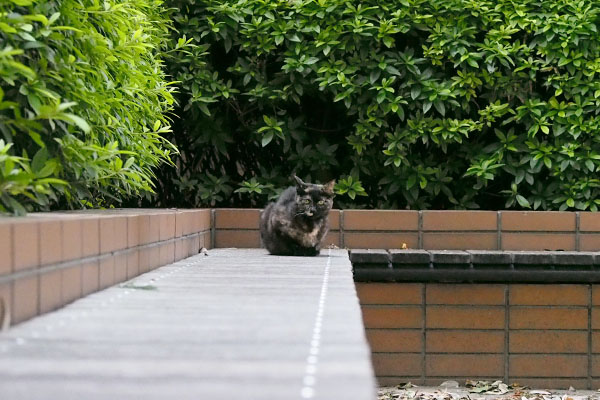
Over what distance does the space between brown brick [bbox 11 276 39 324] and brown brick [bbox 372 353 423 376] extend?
347cm

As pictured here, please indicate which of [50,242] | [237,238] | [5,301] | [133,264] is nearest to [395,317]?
[237,238]

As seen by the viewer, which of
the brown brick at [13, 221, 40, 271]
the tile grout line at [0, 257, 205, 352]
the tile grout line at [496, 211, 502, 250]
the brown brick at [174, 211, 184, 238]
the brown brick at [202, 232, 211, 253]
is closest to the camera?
the tile grout line at [0, 257, 205, 352]

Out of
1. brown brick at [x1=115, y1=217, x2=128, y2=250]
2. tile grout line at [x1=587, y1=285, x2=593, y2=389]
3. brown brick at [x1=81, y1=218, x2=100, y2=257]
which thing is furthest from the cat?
brown brick at [x1=81, y1=218, x2=100, y2=257]

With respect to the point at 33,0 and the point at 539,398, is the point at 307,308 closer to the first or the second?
the point at 33,0

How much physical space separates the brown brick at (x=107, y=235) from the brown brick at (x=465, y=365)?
9.41 ft

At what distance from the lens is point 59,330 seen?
7.73ft

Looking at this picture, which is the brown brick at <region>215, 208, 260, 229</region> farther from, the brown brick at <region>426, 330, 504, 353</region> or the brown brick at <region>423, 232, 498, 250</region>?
the brown brick at <region>426, 330, 504, 353</region>

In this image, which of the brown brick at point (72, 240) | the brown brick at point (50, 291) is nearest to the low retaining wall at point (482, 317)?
the brown brick at point (72, 240)

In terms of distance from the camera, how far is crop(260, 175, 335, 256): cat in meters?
5.70

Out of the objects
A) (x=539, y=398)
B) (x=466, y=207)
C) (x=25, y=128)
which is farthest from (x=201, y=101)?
(x=25, y=128)

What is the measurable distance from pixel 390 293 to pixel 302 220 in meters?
0.74

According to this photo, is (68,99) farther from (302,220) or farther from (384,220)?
(384,220)

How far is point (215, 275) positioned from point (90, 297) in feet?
3.65

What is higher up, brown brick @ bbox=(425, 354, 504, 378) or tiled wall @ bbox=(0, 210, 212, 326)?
tiled wall @ bbox=(0, 210, 212, 326)
